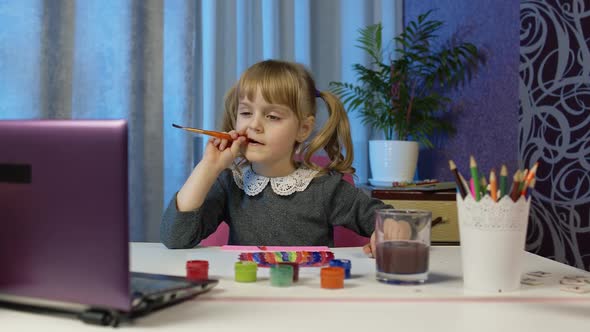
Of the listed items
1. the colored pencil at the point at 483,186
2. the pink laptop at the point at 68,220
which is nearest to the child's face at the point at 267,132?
the colored pencil at the point at 483,186

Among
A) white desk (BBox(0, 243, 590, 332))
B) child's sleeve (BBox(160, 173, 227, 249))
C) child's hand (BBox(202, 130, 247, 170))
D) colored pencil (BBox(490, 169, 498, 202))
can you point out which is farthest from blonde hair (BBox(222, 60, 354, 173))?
colored pencil (BBox(490, 169, 498, 202))

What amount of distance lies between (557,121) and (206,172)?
4.64ft

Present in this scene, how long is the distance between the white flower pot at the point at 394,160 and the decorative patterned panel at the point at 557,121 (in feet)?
1.40

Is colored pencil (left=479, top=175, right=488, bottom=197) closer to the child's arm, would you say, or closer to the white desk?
the white desk

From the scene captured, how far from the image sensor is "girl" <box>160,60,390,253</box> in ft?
4.70

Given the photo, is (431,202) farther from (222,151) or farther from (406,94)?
(222,151)

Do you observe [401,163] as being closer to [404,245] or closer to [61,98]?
[61,98]

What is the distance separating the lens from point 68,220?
2.05ft

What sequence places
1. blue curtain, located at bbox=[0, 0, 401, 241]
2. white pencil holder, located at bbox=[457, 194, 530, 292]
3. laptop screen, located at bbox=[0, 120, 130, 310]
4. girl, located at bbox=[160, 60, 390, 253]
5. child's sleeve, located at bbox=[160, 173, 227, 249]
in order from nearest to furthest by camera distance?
laptop screen, located at bbox=[0, 120, 130, 310]
white pencil holder, located at bbox=[457, 194, 530, 292]
child's sleeve, located at bbox=[160, 173, 227, 249]
girl, located at bbox=[160, 60, 390, 253]
blue curtain, located at bbox=[0, 0, 401, 241]

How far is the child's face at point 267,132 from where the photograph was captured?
4.59 ft

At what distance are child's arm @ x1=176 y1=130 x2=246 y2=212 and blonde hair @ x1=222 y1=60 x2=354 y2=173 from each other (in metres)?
0.15

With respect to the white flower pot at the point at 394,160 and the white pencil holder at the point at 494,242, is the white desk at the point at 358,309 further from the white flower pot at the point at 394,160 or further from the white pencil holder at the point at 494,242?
the white flower pot at the point at 394,160

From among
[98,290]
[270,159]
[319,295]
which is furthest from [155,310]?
[270,159]

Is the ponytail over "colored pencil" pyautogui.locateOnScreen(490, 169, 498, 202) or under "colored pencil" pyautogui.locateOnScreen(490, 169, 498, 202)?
over
